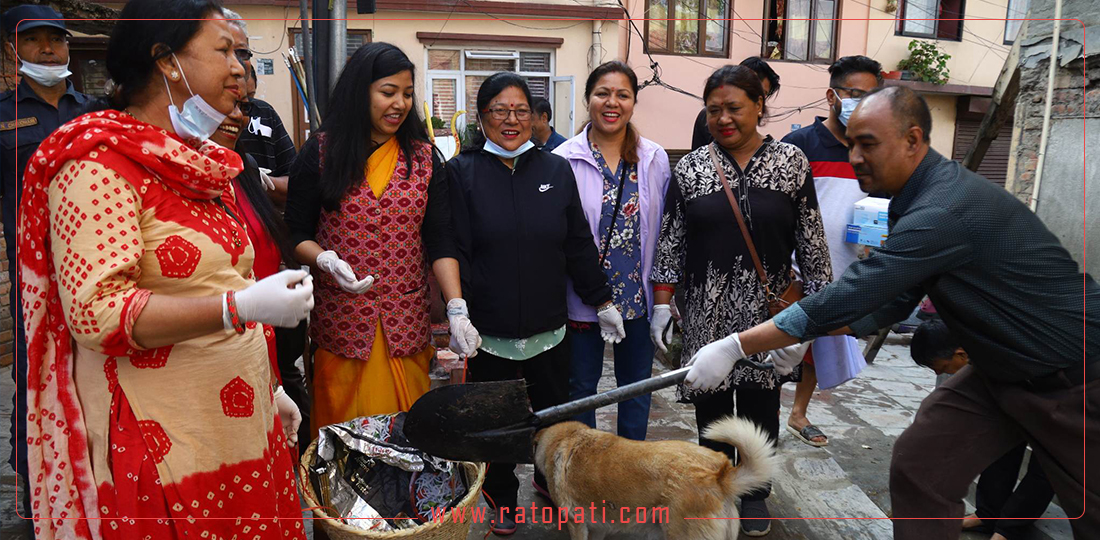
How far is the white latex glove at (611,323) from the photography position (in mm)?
3002

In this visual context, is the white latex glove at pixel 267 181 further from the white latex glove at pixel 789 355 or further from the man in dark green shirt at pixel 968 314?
the white latex glove at pixel 789 355

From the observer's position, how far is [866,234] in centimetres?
377

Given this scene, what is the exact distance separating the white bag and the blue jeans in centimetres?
89

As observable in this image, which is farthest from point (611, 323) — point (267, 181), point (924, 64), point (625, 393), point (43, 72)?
point (924, 64)

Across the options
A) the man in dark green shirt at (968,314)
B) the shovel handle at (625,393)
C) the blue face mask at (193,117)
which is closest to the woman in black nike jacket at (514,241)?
the shovel handle at (625,393)

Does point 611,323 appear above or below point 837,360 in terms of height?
above

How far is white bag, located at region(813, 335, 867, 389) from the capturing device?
3266mm

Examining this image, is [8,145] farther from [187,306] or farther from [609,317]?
[609,317]

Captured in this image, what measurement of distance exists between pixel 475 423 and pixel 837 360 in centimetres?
193

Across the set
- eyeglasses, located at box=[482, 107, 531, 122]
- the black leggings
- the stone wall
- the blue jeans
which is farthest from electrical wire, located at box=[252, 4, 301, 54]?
the stone wall

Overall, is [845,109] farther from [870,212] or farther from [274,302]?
[274,302]

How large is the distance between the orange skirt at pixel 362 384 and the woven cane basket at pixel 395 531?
0.75 feet

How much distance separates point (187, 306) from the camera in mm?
1397

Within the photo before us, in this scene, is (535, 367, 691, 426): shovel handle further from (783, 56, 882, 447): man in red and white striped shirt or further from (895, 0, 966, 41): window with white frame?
(895, 0, 966, 41): window with white frame
